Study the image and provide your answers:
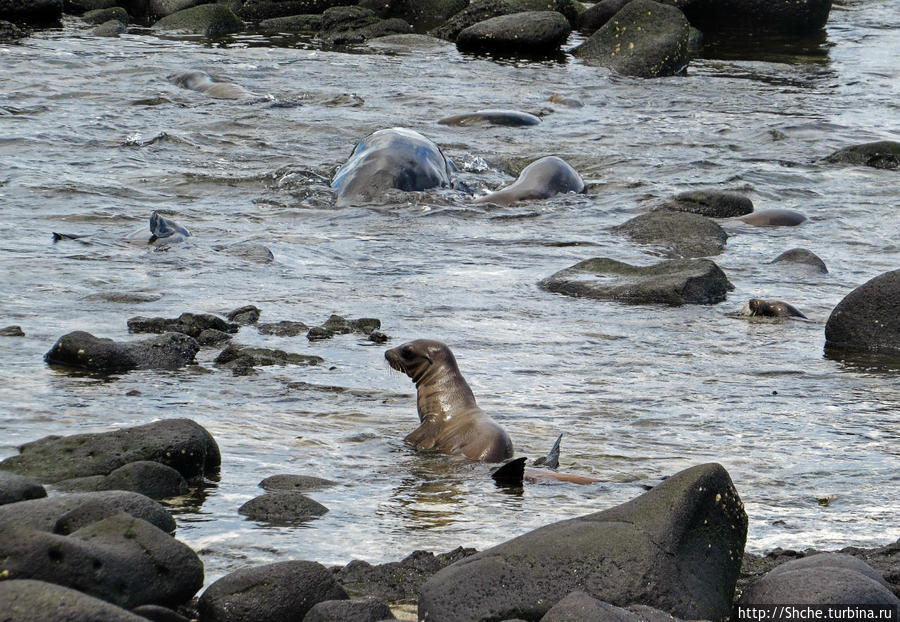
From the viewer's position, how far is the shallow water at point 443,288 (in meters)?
4.94

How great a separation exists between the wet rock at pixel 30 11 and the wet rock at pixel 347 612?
19336 millimetres

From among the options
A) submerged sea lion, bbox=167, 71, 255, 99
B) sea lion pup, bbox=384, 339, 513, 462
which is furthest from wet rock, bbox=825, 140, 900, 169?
sea lion pup, bbox=384, 339, 513, 462

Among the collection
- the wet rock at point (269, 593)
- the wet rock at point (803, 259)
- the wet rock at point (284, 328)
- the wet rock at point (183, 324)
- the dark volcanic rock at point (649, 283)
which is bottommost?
the wet rock at point (803, 259)

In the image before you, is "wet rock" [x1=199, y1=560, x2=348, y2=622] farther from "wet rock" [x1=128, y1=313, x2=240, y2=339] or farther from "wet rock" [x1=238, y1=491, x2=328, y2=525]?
"wet rock" [x1=128, y1=313, x2=240, y2=339]

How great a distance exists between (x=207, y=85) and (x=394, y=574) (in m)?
13.1

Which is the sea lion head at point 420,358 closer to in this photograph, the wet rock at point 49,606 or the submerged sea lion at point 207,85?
the wet rock at point 49,606

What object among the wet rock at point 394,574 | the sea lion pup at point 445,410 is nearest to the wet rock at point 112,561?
the wet rock at point 394,574

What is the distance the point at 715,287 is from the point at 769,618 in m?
5.22

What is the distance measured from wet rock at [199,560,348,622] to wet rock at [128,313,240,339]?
3.40m

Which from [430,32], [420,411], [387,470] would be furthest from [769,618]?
[430,32]

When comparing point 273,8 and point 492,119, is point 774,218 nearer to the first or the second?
point 492,119

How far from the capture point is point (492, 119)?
14.7 m

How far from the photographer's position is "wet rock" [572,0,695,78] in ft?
60.3

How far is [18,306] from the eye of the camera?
23.9ft
